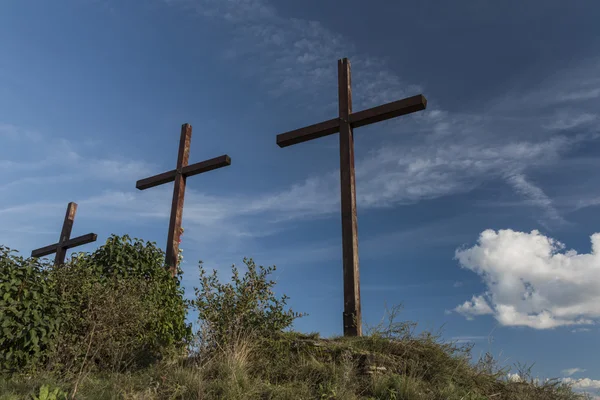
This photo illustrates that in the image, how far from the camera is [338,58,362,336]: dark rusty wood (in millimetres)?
8594

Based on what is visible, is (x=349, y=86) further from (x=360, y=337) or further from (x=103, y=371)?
(x=103, y=371)

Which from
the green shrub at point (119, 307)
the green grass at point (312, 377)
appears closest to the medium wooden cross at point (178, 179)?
the green shrub at point (119, 307)

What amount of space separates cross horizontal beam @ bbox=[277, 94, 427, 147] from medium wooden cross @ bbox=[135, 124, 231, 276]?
12.5 feet

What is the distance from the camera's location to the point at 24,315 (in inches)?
313

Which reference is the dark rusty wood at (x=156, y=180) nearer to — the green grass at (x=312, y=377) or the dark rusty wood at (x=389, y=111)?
the dark rusty wood at (x=389, y=111)

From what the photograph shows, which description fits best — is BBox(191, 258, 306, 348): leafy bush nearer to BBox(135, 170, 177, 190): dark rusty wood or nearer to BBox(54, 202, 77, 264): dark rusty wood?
BBox(135, 170, 177, 190): dark rusty wood

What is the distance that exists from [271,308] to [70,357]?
393 cm

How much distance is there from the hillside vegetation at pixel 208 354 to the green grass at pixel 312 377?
2 centimetres

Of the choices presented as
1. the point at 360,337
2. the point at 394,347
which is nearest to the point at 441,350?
the point at 394,347

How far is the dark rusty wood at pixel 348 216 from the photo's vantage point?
8.59 metres

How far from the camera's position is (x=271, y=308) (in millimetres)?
8141

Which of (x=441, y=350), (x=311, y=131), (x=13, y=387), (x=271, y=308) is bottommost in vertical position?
(x=13, y=387)

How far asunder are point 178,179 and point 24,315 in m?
6.92

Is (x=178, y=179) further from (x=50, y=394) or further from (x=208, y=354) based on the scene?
(x=50, y=394)
